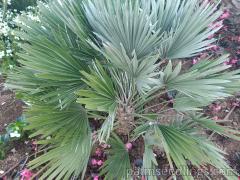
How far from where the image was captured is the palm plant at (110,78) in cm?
164

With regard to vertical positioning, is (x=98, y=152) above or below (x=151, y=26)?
below

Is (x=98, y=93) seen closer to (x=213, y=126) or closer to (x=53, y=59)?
(x=53, y=59)

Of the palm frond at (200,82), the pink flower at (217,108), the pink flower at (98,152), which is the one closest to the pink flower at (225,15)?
the pink flower at (217,108)

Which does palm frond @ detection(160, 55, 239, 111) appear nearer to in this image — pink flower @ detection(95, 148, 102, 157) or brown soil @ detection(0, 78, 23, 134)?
pink flower @ detection(95, 148, 102, 157)

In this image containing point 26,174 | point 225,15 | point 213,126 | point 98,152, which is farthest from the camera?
point 225,15

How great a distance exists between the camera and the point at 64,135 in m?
1.73

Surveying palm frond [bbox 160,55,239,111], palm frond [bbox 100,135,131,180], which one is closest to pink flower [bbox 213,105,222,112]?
palm frond [bbox 160,55,239,111]

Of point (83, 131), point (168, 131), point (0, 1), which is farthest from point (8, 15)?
point (168, 131)

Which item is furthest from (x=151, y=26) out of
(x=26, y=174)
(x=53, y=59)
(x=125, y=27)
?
(x=26, y=174)

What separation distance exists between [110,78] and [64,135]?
1.31 feet

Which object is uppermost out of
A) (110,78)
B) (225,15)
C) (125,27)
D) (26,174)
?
(225,15)

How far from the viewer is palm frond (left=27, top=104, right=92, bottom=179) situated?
170 centimetres

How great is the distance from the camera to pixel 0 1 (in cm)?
384

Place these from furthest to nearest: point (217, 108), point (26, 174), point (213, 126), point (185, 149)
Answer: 1. point (217, 108)
2. point (26, 174)
3. point (213, 126)
4. point (185, 149)
